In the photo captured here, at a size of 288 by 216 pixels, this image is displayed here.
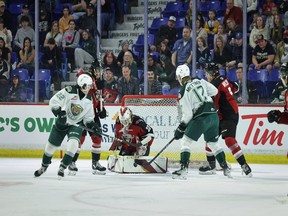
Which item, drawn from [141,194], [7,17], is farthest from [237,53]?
[141,194]

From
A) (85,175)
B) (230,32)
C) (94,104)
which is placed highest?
(230,32)

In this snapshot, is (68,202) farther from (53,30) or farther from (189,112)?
(53,30)

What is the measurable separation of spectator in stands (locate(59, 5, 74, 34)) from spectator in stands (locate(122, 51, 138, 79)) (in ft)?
3.68

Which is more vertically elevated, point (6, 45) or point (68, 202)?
point (6, 45)

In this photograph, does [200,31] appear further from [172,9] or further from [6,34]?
[6,34]

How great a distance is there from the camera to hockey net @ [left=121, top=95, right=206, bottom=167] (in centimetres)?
1061

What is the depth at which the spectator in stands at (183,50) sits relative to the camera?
38.1 feet

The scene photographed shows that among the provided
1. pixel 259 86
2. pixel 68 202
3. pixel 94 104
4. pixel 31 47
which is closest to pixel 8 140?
pixel 31 47

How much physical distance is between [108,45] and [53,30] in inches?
32.8

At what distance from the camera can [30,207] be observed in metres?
6.21

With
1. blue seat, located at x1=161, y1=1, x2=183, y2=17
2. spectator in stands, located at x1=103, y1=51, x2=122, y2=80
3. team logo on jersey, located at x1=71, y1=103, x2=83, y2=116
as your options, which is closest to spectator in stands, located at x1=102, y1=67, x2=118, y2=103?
spectator in stands, located at x1=103, y1=51, x2=122, y2=80

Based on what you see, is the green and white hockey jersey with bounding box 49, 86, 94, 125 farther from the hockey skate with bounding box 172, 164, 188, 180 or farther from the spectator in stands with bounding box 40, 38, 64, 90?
the spectator in stands with bounding box 40, 38, 64, 90

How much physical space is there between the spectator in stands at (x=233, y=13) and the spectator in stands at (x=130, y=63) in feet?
4.40

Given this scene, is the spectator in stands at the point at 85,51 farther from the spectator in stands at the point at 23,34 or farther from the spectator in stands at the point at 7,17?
the spectator in stands at the point at 7,17
